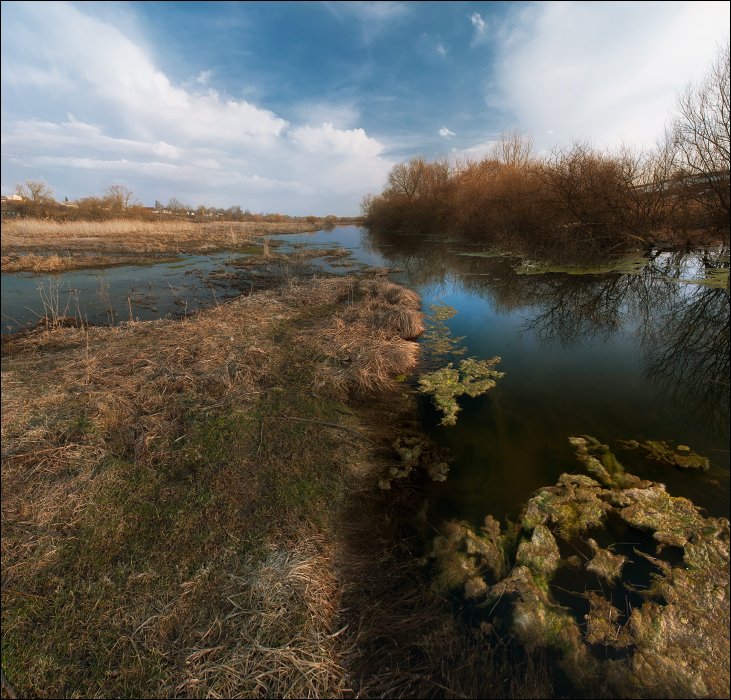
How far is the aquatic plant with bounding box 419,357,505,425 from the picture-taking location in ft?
20.2

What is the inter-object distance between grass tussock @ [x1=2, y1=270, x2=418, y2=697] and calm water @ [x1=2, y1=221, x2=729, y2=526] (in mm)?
1738

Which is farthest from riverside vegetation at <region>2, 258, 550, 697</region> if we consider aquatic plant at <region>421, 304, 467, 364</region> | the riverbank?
the riverbank

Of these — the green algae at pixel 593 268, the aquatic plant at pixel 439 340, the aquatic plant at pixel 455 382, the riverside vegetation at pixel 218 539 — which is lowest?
the riverside vegetation at pixel 218 539

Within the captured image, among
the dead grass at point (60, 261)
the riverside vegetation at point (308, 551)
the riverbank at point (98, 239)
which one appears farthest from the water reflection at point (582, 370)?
the riverbank at point (98, 239)

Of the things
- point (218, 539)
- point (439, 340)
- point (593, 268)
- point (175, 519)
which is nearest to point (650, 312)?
point (593, 268)

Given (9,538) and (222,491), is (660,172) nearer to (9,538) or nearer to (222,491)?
(222,491)

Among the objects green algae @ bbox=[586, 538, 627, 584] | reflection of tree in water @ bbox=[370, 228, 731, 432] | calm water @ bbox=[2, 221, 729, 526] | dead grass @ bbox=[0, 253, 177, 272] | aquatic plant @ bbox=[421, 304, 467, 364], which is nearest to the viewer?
green algae @ bbox=[586, 538, 627, 584]

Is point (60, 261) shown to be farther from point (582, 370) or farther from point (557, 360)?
point (582, 370)

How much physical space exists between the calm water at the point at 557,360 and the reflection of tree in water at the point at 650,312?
0.12ft

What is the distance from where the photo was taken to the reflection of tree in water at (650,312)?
22.0 feet

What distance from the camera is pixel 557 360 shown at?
26.0 feet

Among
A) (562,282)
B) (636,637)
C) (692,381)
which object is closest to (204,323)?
(636,637)

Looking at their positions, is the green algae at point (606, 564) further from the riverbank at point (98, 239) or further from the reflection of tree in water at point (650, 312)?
the riverbank at point (98, 239)

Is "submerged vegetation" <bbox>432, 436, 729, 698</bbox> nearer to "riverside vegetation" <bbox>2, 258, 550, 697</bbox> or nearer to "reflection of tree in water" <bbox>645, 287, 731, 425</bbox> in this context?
"riverside vegetation" <bbox>2, 258, 550, 697</bbox>
